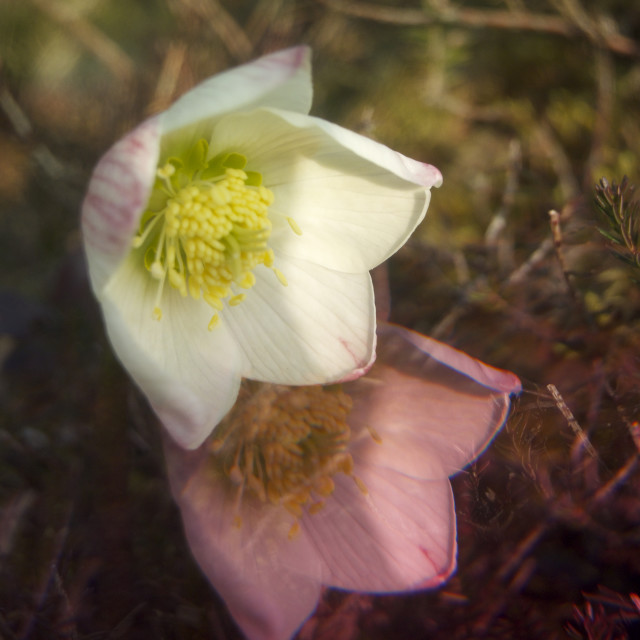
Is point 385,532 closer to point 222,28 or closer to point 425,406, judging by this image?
point 425,406

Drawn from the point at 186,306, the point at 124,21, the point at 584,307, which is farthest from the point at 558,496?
the point at 124,21

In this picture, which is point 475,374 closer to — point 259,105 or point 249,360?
point 249,360

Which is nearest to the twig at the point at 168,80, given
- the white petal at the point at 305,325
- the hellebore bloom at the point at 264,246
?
the hellebore bloom at the point at 264,246

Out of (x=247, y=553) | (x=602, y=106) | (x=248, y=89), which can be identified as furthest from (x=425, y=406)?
(x=602, y=106)

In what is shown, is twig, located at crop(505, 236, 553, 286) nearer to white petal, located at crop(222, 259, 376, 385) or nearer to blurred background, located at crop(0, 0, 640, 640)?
blurred background, located at crop(0, 0, 640, 640)

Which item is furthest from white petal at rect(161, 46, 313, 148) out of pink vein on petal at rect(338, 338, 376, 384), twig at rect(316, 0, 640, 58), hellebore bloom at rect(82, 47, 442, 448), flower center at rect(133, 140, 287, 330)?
twig at rect(316, 0, 640, 58)

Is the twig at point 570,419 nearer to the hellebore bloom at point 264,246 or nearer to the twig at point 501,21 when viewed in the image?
the hellebore bloom at point 264,246
